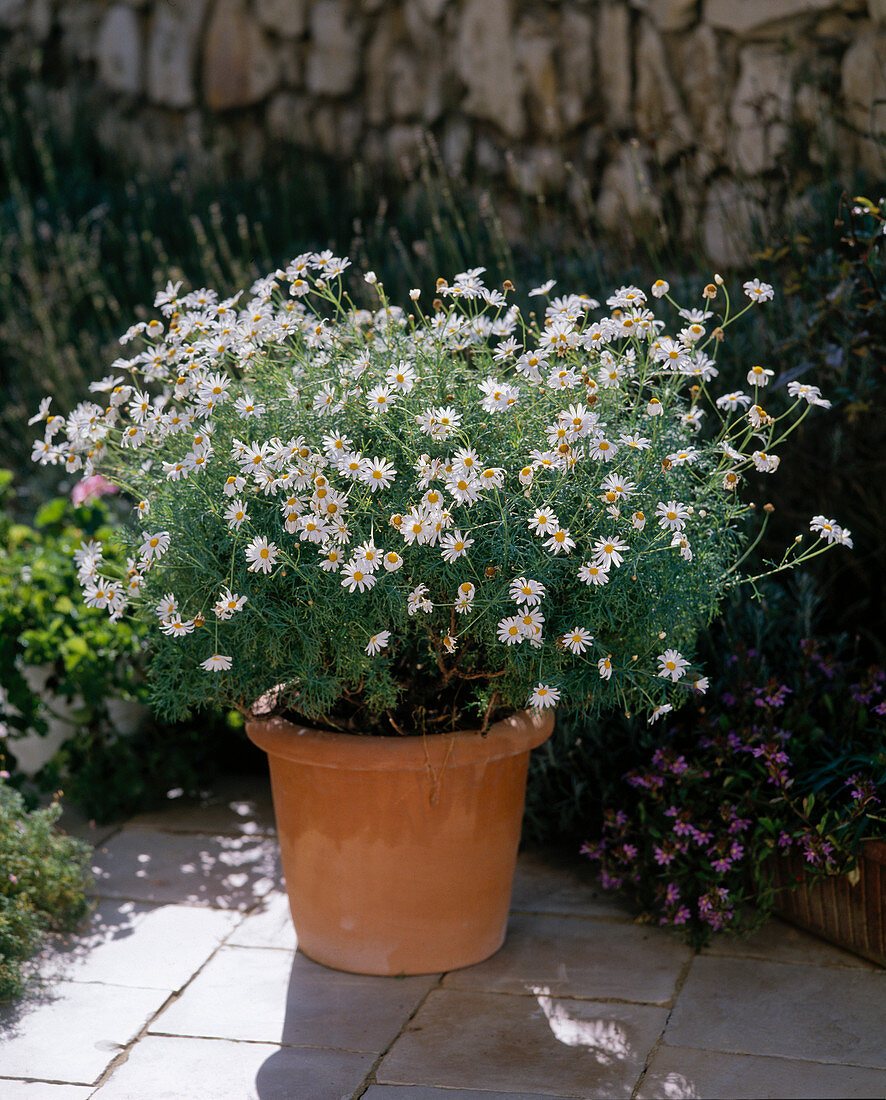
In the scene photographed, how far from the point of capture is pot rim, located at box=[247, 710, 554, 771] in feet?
6.62

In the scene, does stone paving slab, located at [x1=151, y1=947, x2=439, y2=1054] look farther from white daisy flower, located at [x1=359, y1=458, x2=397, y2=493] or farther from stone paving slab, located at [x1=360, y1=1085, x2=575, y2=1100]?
white daisy flower, located at [x1=359, y1=458, x2=397, y2=493]

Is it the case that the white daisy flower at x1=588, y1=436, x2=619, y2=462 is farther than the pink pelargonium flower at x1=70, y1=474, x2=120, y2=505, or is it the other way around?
the pink pelargonium flower at x1=70, y1=474, x2=120, y2=505

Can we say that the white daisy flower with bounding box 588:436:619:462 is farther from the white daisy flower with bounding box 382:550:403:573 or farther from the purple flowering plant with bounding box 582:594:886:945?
the purple flowering plant with bounding box 582:594:886:945

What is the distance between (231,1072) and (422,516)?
1.01m

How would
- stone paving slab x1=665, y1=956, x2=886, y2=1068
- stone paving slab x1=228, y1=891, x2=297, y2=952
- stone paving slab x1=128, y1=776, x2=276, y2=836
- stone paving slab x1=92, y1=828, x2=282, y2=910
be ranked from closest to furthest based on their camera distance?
stone paving slab x1=665, y1=956, x2=886, y2=1068 → stone paving slab x1=228, y1=891, x2=297, y2=952 → stone paving slab x1=92, y1=828, x2=282, y2=910 → stone paving slab x1=128, y1=776, x2=276, y2=836

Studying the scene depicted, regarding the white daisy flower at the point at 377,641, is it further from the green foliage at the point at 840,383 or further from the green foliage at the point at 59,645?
the green foliage at the point at 840,383

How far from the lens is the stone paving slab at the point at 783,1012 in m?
1.90

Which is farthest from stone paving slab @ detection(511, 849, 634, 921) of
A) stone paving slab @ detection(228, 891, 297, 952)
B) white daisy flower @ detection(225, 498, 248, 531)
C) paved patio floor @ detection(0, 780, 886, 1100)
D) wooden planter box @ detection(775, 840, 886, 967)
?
white daisy flower @ detection(225, 498, 248, 531)

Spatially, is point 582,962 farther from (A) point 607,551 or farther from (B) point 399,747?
(A) point 607,551

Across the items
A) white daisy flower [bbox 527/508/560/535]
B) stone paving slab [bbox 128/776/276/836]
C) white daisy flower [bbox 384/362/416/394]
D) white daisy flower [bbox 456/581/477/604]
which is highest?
white daisy flower [bbox 384/362/416/394]

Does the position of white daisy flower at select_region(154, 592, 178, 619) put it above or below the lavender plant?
above

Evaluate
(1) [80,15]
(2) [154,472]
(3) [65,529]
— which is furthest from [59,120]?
(2) [154,472]

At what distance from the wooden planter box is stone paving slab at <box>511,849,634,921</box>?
35 cm

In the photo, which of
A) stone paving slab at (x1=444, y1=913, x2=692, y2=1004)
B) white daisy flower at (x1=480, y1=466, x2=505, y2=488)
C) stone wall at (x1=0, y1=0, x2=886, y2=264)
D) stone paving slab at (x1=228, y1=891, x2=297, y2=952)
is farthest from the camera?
stone wall at (x1=0, y1=0, x2=886, y2=264)
